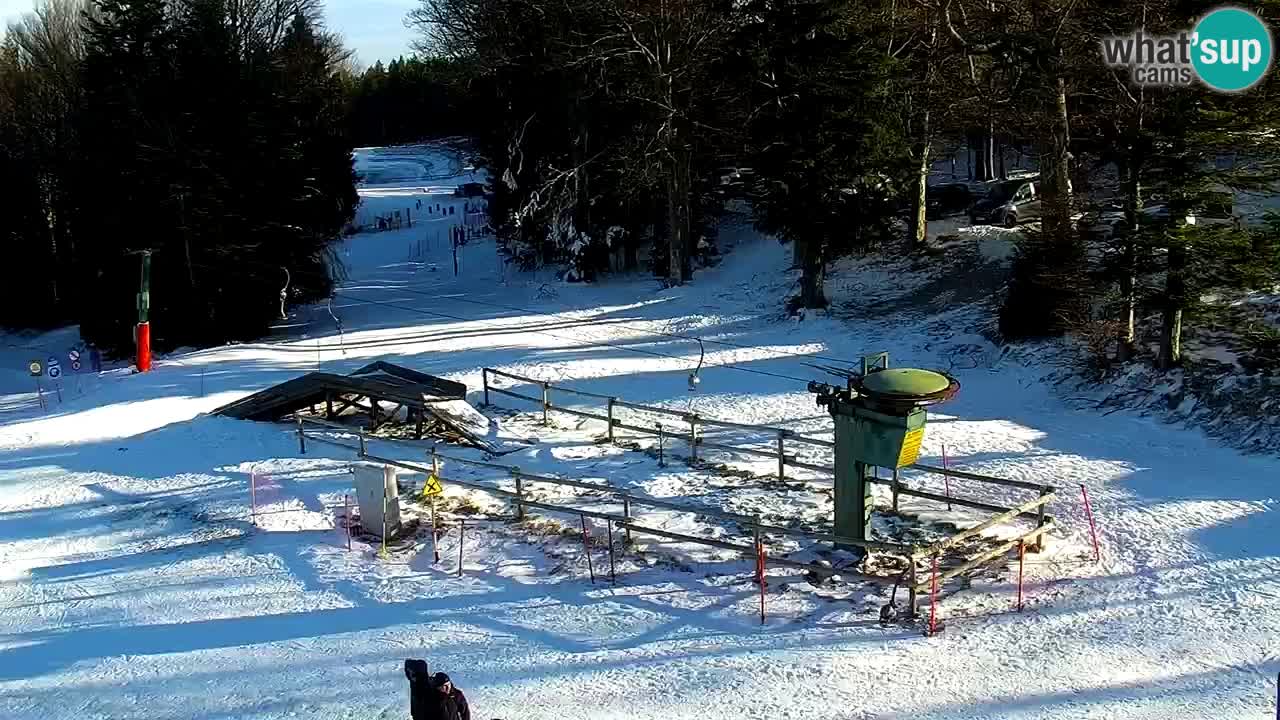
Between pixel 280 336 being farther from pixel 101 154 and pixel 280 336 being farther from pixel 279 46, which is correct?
pixel 279 46

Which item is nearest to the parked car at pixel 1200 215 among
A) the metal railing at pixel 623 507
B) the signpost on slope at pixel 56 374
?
the metal railing at pixel 623 507

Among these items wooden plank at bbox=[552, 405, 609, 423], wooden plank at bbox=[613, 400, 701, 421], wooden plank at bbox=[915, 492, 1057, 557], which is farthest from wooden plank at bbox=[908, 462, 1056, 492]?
wooden plank at bbox=[552, 405, 609, 423]

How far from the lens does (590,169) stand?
39625 millimetres

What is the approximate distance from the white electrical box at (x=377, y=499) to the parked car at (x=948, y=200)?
27.8 m

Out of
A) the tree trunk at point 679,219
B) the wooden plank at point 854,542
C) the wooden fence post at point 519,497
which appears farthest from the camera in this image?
the tree trunk at point 679,219

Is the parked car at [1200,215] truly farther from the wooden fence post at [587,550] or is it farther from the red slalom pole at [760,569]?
the wooden fence post at [587,550]

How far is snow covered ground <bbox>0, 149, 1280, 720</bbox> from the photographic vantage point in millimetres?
10422

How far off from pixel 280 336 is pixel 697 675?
2835 cm

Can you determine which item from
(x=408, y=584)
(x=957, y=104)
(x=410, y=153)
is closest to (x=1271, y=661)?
(x=408, y=584)

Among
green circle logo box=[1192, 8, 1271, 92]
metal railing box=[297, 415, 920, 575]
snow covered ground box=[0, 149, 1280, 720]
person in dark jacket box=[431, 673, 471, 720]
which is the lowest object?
snow covered ground box=[0, 149, 1280, 720]

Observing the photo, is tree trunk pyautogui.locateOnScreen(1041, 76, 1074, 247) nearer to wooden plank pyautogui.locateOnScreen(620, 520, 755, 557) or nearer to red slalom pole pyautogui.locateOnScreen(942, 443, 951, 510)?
red slalom pole pyautogui.locateOnScreen(942, 443, 951, 510)

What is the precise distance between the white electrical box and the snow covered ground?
51cm

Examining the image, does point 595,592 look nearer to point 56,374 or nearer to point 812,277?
point 812,277

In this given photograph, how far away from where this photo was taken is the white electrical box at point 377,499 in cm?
1484
